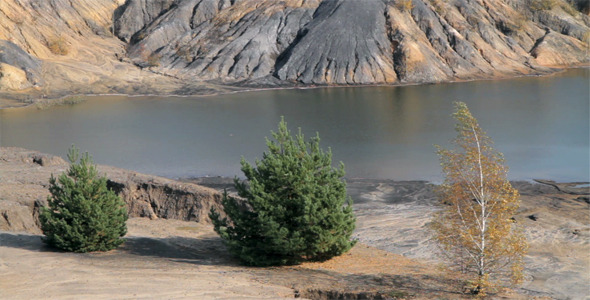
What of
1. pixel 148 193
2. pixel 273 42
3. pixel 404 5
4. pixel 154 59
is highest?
pixel 404 5

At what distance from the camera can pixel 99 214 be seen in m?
14.8

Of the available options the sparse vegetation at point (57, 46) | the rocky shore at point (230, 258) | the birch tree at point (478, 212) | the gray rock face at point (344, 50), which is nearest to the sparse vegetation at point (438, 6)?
the gray rock face at point (344, 50)

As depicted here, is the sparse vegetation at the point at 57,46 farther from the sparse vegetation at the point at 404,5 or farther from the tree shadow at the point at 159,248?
the tree shadow at the point at 159,248

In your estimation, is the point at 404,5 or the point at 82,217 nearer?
the point at 82,217

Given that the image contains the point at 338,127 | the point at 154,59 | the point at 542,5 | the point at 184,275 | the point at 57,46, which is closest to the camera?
the point at 184,275

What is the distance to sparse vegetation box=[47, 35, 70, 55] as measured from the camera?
59062 mm

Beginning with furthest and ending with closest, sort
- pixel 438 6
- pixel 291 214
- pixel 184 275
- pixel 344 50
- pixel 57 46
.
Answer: pixel 438 6
pixel 344 50
pixel 57 46
pixel 291 214
pixel 184 275

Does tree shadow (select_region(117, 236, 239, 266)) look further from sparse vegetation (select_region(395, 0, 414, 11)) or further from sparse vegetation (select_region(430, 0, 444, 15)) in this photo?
sparse vegetation (select_region(430, 0, 444, 15))

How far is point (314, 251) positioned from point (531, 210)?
10146 millimetres

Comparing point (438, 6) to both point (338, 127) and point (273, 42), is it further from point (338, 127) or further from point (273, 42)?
point (338, 127)

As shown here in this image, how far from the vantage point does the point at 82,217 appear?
48.8 ft

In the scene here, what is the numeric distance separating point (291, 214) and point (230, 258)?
2.14 m

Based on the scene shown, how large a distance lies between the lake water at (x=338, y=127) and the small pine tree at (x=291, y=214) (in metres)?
12.6

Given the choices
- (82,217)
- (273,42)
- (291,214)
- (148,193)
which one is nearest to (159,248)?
(82,217)
